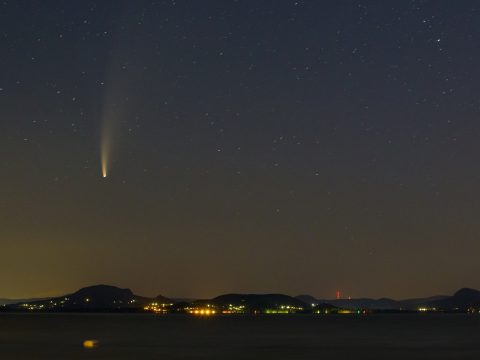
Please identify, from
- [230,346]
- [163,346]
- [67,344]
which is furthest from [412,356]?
[67,344]

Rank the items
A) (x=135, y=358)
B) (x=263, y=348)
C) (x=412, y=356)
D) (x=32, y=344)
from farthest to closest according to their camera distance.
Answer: (x=32, y=344)
(x=263, y=348)
(x=412, y=356)
(x=135, y=358)

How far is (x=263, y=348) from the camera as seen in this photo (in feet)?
334

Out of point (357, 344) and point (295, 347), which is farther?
point (357, 344)

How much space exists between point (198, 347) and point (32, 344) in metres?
24.7

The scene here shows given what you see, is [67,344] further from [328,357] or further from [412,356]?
[412,356]

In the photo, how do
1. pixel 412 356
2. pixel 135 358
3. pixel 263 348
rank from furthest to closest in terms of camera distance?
pixel 263 348 < pixel 412 356 < pixel 135 358

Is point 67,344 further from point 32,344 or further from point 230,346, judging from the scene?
point 230,346

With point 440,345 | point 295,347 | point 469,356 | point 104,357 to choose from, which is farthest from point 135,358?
point 440,345

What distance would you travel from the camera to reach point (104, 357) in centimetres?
8431

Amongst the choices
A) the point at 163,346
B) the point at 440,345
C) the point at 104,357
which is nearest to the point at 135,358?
the point at 104,357

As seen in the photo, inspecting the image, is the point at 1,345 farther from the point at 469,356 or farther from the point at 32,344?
the point at 469,356

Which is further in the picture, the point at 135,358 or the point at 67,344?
the point at 67,344

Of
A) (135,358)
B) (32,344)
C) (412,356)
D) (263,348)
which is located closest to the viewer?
(135,358)

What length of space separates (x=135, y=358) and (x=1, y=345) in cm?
3122
